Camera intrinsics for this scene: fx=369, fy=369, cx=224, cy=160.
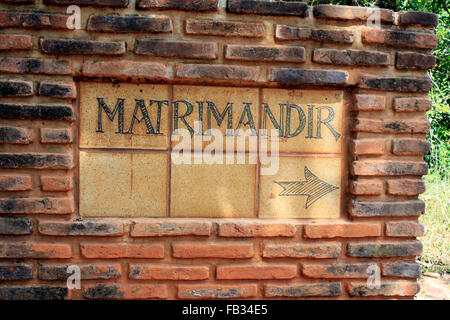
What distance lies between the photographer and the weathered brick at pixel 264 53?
6.01 ft

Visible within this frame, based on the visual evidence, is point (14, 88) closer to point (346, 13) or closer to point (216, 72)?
point (216, 72)

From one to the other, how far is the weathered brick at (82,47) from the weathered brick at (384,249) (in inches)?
60.6

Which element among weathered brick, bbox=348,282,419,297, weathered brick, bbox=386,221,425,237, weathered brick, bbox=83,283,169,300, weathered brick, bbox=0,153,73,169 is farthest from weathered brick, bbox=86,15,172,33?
weathered brick, bbox=348,282,419,297

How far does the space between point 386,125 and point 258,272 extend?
1.01 meters

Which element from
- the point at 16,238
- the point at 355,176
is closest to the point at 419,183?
the point at 355,176

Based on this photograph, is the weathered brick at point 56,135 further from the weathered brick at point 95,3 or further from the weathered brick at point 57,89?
the weathered brick at point 95,3

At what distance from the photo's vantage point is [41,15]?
1.75 metres

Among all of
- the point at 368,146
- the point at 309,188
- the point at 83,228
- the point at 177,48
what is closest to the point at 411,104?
the point at 368,146

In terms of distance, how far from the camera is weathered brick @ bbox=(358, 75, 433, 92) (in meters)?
1.90

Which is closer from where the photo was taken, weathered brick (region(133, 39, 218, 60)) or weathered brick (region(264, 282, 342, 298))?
weathered brick (region(133, 39, 218, 60))

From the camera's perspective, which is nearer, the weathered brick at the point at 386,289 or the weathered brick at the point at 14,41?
the weathered brick at the point at 14,41

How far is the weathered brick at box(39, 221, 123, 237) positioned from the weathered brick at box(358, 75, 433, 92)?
1.44 meters

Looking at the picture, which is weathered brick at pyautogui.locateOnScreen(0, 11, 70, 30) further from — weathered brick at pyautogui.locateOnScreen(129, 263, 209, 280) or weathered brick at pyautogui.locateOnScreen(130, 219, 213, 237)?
weathered brick at pyautogui.locateOnScreen(129, 263, 209, 280)

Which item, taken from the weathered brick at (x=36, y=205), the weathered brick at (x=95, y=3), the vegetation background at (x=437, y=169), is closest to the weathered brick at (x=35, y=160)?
the weathered brick at (x=36, y=205)
